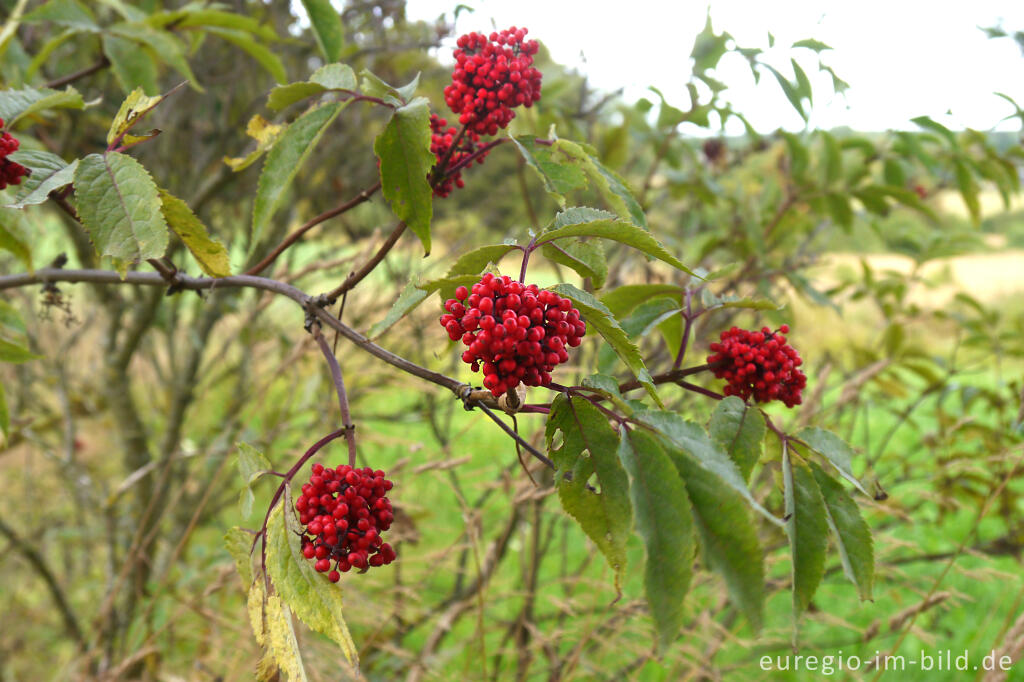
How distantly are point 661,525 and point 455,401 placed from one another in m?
1.91

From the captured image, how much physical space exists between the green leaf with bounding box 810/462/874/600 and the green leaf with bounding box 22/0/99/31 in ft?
4.45

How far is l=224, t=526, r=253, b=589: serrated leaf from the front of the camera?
72cm

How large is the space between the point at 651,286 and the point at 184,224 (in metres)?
0.54

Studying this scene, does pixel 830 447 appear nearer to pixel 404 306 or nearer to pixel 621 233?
pixel 621 233

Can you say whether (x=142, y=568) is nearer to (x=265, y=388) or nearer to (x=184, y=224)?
(x=265, y=388)

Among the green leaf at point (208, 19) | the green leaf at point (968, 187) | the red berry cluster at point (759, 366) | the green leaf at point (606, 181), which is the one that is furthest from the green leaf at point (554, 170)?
the green leaf at point (968, 187)

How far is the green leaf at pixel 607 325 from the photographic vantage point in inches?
22.7

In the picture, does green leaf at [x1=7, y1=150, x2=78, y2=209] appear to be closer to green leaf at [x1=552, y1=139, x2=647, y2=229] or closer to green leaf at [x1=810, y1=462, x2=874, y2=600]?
green leaf at [x1=552, y1=139, x2=647, y2=229]

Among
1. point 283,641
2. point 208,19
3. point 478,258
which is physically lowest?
point 283,641

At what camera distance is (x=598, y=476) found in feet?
2.05

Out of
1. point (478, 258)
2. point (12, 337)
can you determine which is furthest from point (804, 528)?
point (12, 337)

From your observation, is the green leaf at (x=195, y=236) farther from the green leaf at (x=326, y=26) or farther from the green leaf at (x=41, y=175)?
the green leaf at (x=326, y=26)

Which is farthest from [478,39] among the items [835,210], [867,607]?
[867,607]

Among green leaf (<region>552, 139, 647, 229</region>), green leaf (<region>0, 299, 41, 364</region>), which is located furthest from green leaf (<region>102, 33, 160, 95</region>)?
green leaf (<region>552, 139, 647, 229</region>)
